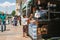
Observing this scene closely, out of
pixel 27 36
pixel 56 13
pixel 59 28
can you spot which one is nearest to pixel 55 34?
pixel 59 28

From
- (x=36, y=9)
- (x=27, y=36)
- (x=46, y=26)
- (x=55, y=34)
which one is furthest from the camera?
(x=27, y=36)

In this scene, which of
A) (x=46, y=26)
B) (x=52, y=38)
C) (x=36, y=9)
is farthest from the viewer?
(x=36, y=9)

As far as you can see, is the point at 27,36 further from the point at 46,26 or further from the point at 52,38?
the point at 52,38

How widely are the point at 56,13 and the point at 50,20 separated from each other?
51 centimetres

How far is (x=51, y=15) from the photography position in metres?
13.6

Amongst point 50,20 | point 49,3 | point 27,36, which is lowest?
point 27,36

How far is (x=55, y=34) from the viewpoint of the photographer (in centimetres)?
1282

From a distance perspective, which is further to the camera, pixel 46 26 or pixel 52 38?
pixel 46 26

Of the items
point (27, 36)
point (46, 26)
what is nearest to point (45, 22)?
point (46, 26)

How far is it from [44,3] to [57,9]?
1.14 metres

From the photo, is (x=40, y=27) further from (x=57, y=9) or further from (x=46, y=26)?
(x=57, y=9)

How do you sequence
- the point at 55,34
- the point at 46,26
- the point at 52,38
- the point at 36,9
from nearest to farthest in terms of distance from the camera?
1. the point at 52,38
2. the point at 55,34
3. the point at 46,26
4. the point at 36,9

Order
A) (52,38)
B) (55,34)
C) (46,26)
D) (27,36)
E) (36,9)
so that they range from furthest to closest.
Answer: (27,36) < (36,9) < (46,26) < (55,34) < (52,38)

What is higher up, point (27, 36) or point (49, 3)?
point (49, 3)
